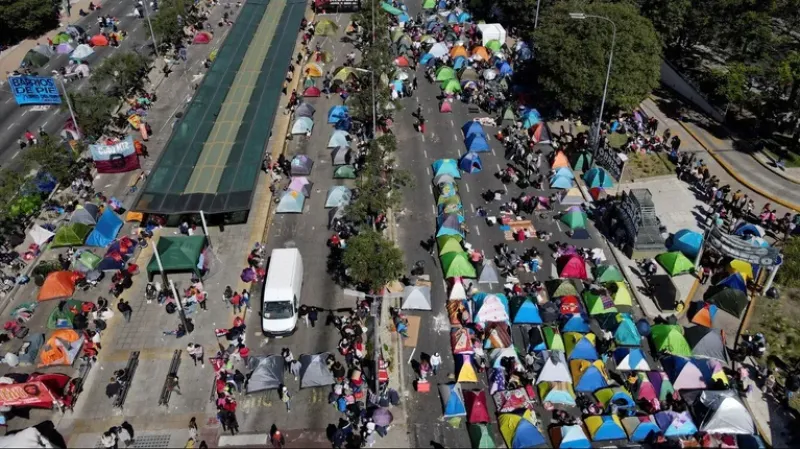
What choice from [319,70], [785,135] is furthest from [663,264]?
[319,70]

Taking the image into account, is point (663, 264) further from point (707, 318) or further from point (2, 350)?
point (2, 350)

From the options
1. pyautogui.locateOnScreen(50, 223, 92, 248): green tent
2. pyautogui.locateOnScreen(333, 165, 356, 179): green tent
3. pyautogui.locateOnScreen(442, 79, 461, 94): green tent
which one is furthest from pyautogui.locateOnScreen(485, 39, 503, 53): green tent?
pyautogui.locateOnScreen(50, 223, 92, 248): green tent

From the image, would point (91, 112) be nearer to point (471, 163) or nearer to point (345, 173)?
point (345, 173)

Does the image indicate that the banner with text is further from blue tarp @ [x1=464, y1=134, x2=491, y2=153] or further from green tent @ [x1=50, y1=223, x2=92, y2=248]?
blue tarp @ [x1=464, y1=134, x2=491, y2=153]

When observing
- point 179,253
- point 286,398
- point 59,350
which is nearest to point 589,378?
point 286,398

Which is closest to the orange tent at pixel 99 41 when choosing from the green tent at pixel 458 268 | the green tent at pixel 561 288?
the green tent at pixel 458 268
